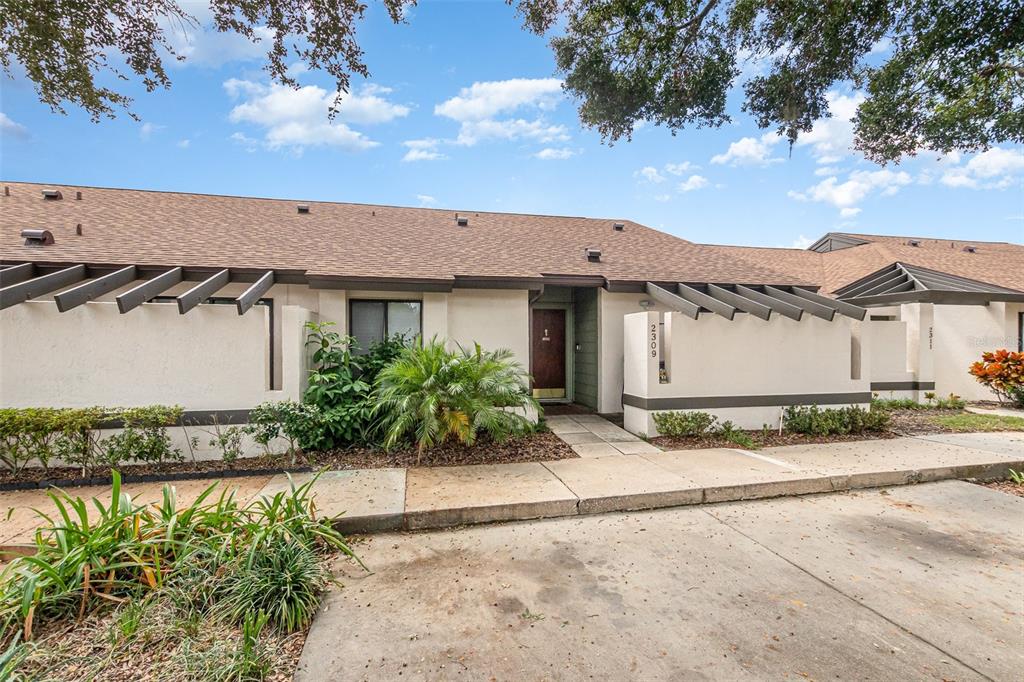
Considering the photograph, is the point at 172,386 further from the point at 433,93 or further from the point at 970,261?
the point at 970,261

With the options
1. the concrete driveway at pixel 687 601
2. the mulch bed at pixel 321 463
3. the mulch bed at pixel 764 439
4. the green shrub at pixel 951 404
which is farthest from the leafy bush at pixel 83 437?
the green shrub at pixel 951 404

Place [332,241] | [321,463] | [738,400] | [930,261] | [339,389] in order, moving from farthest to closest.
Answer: [930,261]
[332,241]
[738,400]
[339,389]
[321,463]

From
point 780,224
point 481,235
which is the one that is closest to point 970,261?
point 780,224

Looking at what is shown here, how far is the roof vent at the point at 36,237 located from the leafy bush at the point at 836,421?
13653mm

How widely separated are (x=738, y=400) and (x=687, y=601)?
18.4 feet

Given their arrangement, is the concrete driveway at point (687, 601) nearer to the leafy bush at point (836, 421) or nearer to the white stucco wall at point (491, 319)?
the leafy bush at point (836, 421)

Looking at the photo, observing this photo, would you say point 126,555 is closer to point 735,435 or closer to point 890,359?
point 735,435

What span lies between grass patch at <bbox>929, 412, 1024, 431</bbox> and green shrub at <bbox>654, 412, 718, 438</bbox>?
5.00m

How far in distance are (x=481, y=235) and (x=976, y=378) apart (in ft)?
43.0

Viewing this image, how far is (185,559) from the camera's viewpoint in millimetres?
2986

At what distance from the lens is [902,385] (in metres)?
10.6

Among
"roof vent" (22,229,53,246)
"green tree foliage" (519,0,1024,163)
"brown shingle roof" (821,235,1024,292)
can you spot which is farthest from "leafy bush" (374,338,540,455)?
"brown shingle roof" (821,235,1024,292)

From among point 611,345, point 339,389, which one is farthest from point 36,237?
point 611,345

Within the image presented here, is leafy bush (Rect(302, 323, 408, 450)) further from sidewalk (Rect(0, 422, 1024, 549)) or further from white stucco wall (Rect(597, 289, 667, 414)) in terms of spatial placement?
white stucco wall (Rect(597, 289, 667, 414))
